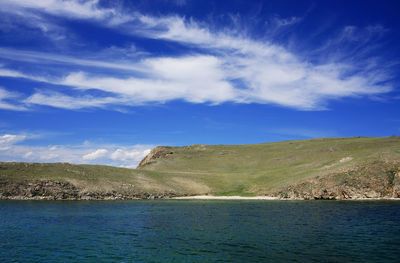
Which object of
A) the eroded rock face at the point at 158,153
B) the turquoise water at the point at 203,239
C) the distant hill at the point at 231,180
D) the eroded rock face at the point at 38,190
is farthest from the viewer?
the eroded rock face at the point at 158,153

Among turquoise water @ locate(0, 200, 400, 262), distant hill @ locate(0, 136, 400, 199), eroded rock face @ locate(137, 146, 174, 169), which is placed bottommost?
turquoise water @ locate(0, 200, 400, 262)

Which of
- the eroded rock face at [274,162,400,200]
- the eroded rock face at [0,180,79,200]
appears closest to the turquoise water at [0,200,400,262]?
the eroded rock face at [274,162,400,200]

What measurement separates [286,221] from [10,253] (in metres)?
35.0

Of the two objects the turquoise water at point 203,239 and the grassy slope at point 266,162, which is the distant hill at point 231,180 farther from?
the turquoise water at point 203,239

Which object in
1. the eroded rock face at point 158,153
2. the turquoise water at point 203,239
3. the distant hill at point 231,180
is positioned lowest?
the turquoise water at point 203,239

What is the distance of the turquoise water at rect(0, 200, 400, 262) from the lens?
2537 cm

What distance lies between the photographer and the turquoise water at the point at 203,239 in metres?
25.4

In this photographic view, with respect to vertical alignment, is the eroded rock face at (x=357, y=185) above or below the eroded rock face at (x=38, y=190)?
above

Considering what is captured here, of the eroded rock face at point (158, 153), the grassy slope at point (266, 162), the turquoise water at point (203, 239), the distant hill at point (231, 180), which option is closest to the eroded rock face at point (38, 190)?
the distant hill at point (231, 180)

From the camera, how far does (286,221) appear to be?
44438 mm

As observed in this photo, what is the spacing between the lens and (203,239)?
33062 millimetres

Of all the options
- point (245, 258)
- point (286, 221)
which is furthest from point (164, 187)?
point (245, 258)

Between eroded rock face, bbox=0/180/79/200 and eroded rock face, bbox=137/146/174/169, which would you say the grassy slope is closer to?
eroded rock face, bbox=137/146/174/169

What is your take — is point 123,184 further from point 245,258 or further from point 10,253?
point 245,258
